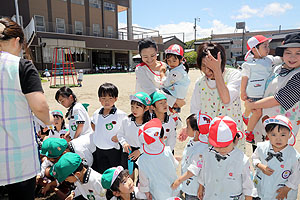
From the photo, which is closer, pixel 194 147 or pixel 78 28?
pixel 194 147

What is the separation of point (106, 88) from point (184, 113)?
465 cm

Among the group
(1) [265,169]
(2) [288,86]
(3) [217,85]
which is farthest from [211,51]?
(1) [265,169]

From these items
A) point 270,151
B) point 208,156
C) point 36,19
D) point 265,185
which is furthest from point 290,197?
point 36,19

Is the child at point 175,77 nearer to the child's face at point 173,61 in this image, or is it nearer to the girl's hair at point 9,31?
the child's face at point 173,61

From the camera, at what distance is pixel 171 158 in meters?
2.29

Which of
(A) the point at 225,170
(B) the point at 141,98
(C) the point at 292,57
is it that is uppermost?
(C) the point at 292,57

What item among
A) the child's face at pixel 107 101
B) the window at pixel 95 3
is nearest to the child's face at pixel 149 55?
the child's face at pixel 107 101

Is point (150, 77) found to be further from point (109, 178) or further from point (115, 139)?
point (109, 178)

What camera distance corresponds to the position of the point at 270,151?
2.19 m

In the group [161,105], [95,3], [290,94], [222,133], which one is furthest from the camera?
[95,3]

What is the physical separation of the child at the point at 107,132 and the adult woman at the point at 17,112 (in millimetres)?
1340

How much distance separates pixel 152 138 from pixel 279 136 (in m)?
1.21

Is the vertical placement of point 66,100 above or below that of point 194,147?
above

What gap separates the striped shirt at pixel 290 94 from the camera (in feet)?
7.10
